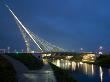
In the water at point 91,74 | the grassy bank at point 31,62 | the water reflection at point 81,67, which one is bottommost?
the water at point 91,74

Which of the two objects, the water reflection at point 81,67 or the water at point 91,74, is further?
the water reflection at point 81,67

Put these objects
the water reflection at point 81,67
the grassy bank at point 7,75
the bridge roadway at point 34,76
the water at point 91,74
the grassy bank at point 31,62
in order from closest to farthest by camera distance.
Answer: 1. the grassy bank at point 7,75
2. the bridge roadway at point 34,76
3. the grassy bank at point 31,62
4. the water at point 91,74
5. the water reflection at point 81,67

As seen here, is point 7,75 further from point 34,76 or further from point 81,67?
point 81,67

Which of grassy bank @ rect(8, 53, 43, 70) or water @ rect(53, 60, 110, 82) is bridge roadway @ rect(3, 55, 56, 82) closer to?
grassy bank @ rect(8, 53, 43, 70)

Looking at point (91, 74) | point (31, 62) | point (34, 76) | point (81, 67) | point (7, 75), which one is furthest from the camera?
point (81, 67)

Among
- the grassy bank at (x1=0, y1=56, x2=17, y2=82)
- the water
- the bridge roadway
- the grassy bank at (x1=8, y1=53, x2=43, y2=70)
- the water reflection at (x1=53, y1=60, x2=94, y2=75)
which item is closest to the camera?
the grassy bank at (x1=0, y1=56, x2=17, y2=82)

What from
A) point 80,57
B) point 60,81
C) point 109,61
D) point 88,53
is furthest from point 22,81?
point 80,57

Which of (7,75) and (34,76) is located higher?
(7,75)

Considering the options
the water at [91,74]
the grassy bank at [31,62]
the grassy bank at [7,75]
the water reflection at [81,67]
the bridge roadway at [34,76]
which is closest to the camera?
the grassy bank at [7,75]

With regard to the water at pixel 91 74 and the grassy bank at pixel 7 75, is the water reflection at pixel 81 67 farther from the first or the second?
the grassy bank at pixel 7 75

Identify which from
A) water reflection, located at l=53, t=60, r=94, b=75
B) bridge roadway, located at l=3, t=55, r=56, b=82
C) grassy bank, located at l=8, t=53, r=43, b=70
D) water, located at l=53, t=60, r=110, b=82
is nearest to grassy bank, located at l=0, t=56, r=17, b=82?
bridge roadway, located at l=3, t=55, r=56, b=82

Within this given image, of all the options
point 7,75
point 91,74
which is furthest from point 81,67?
point 7,75

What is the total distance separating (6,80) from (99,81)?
1259 inches

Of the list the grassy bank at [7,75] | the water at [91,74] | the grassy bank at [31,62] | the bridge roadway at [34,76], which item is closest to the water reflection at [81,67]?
the water at [91,74]
